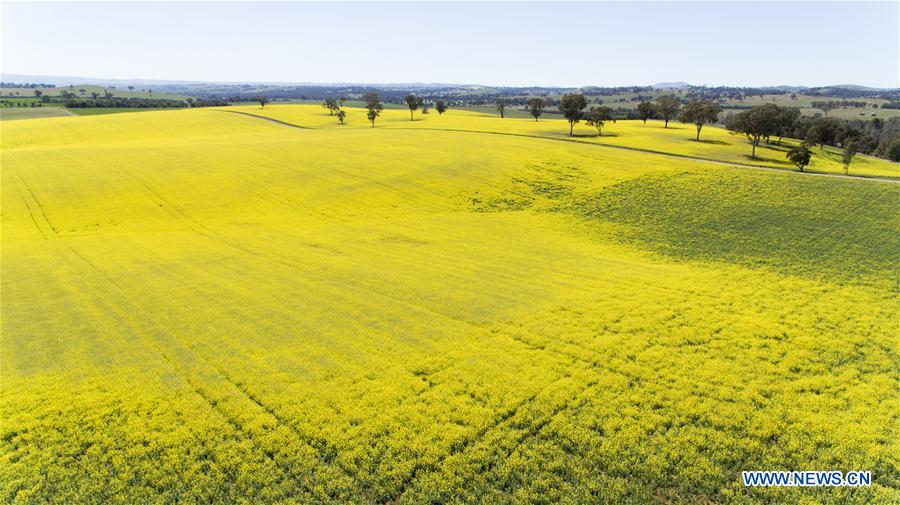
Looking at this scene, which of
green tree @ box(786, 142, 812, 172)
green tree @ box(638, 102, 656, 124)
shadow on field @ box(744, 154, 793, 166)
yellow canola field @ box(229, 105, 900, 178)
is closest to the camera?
green tree @ box(786, 142, 812, 172)

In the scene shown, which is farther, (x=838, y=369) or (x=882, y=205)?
(x=882, y=205)

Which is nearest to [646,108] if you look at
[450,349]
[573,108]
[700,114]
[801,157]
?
[700,114]

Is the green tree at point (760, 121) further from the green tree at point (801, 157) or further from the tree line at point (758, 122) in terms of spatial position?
the green tree at point (801, 157)

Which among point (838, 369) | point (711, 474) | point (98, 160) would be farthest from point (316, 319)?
point (98, 160)

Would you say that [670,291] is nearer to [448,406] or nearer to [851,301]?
[851,301]

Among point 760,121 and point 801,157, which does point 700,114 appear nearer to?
point 760,121

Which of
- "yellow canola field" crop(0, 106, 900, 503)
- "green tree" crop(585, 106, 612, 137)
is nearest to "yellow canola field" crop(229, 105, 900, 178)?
"green tree" crop(585, 106, 612, 137)

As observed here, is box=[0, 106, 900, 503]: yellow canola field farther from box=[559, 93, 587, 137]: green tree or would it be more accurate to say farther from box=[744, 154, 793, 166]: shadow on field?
box=[559, 93, 587, 137]: green tree

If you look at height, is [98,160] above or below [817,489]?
above

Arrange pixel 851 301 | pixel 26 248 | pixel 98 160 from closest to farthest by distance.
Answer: pixel 851 301 → pixel 26 248 → pixel 98 160
